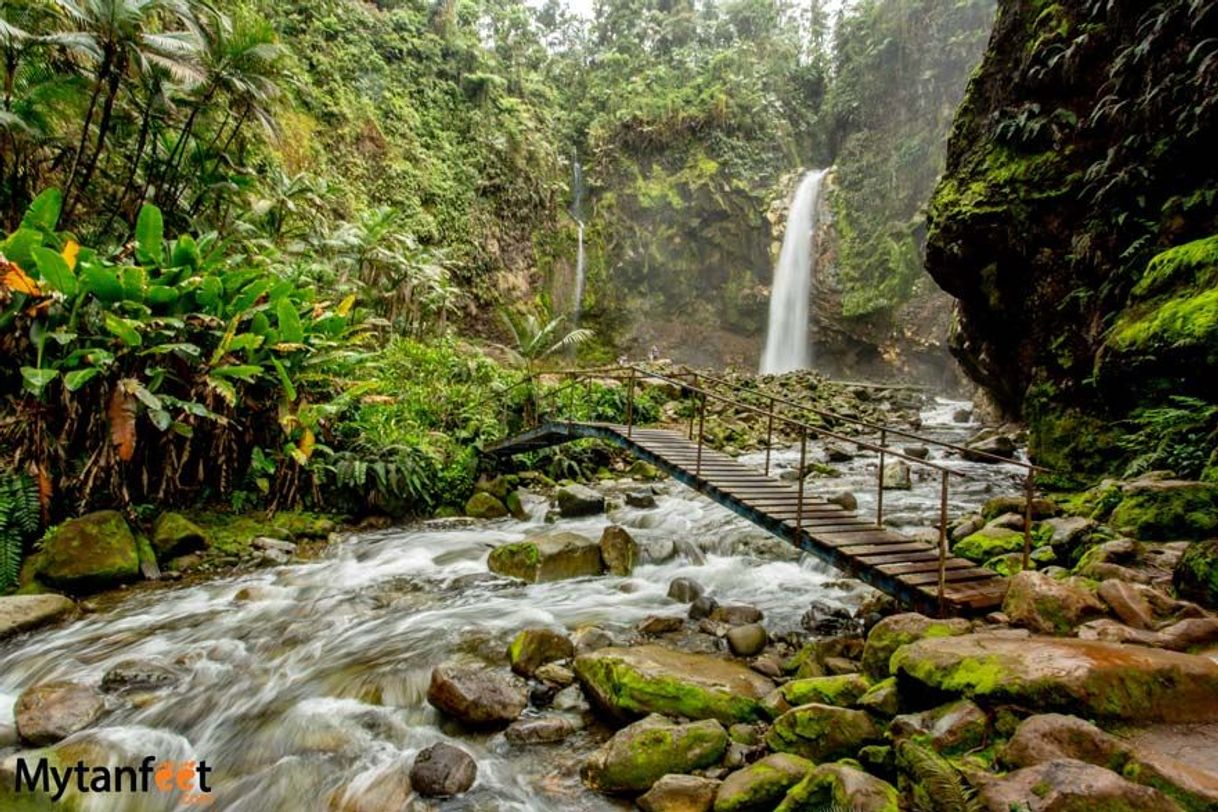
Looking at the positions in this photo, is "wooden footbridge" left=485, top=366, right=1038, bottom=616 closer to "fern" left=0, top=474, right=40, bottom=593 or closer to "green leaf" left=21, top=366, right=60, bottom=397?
"green leaf" left=21, top=366, right=60, bottom=397

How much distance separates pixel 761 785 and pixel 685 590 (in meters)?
3.06

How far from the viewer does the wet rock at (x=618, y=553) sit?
652cm

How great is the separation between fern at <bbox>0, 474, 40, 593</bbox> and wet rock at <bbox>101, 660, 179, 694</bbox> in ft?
7.32

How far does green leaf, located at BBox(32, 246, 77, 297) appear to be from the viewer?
5820mm

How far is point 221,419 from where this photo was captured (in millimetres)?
6562

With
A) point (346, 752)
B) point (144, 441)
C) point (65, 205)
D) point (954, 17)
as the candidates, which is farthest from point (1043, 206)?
point (954, 17)

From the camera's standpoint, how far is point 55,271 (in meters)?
5.92

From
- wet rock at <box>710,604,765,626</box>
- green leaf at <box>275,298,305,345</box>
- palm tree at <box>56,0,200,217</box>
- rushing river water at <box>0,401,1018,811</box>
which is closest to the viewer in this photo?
rushing river water at <box>0,401,1018,811</box>

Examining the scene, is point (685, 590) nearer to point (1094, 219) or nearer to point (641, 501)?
point (641, 501)

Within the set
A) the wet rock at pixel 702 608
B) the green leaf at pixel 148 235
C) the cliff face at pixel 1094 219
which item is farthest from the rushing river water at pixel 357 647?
the green leaf at pixel 148 235

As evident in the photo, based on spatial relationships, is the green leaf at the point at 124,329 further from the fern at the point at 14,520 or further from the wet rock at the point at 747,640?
the wet rock at the point at 747,640

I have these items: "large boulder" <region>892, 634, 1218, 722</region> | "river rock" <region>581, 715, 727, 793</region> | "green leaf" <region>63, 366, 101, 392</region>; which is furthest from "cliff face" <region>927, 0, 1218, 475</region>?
"green leaf" <region>63, 366, 101, 392</region>

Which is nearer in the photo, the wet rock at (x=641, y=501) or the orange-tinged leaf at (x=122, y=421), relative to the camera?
the orange-tinged leaf at (x=122, y=421)

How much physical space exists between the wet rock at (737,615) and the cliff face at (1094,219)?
383 cm
